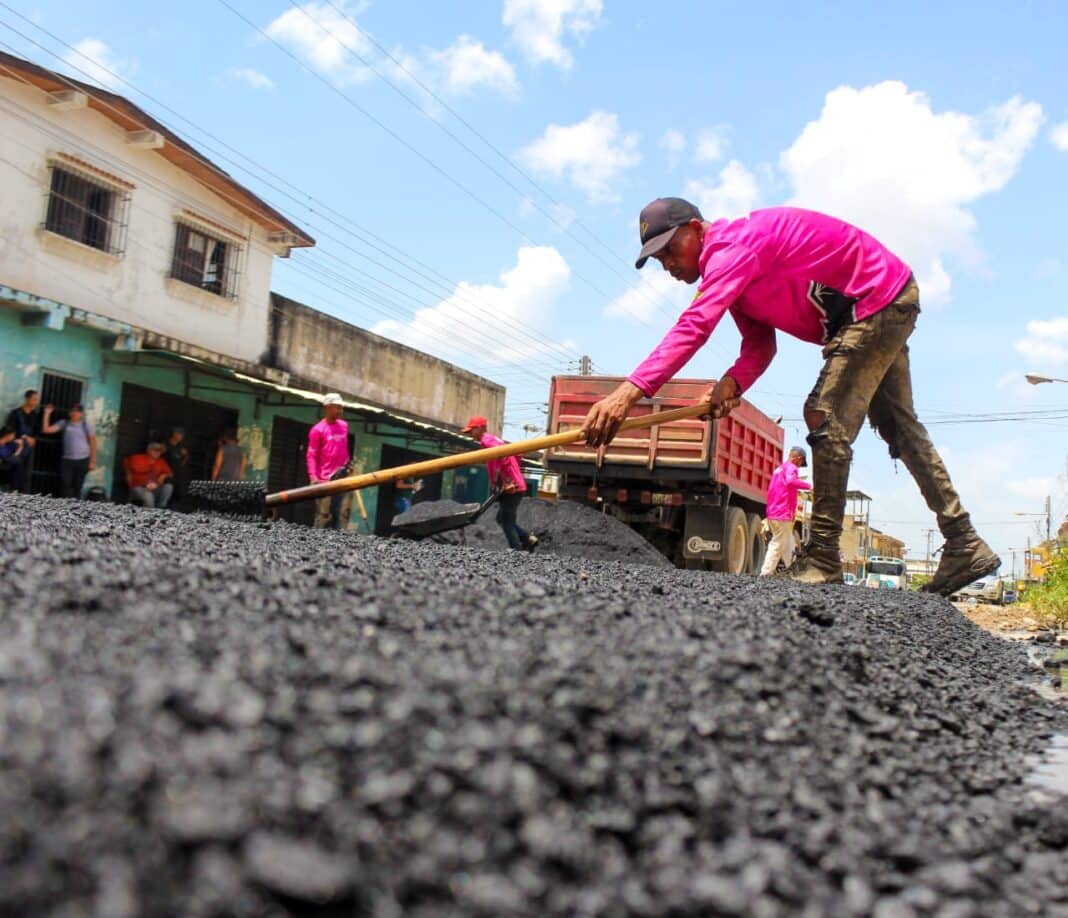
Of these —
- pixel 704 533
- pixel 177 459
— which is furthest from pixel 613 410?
pixel 177 459

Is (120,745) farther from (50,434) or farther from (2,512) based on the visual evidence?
(50,434)

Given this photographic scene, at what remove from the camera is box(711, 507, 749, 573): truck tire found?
33.2 feet

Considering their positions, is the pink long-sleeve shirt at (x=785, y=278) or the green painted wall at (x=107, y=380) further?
the green painted wall at (x=107, y=380)

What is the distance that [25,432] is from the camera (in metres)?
10.8

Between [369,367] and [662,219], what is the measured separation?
1458cm

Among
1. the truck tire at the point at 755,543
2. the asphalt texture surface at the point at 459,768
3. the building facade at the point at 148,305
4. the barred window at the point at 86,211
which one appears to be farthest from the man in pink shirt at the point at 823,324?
the barred window at the point at 86,211

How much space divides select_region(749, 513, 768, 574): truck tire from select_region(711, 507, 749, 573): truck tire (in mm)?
285

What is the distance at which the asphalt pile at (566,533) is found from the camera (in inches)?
303

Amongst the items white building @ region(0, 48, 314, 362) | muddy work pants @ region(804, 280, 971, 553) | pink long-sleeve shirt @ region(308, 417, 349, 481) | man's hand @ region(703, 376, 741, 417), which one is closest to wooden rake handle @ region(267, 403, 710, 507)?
man's hand @ region(703, 376, 741, 417)

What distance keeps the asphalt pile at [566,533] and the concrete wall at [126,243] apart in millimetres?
7583

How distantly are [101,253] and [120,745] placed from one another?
14030 millimetres

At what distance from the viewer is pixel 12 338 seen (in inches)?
445

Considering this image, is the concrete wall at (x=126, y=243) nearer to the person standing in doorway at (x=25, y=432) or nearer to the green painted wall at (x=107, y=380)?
the green painted wall at (x=107, y=380)

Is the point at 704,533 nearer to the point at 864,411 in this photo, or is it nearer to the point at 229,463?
the point at 864,411
